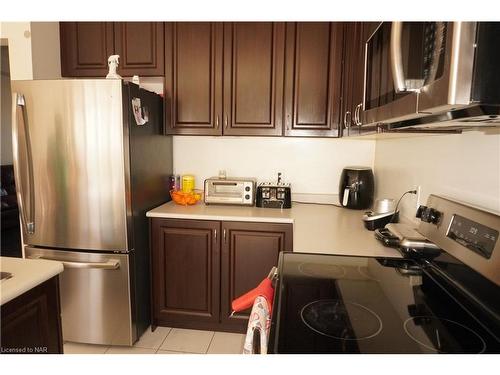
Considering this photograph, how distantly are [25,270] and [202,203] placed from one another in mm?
Answer: 1471

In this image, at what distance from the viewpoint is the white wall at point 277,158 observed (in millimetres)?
2535

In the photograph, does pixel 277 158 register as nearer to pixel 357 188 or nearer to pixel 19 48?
pixel 357 188

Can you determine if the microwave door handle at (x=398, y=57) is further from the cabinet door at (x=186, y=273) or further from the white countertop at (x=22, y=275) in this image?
the cabinet door at (x=186, y=273)

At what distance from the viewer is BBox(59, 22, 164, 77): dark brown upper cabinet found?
7.48ft

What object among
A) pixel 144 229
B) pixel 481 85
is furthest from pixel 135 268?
pixel 481 85

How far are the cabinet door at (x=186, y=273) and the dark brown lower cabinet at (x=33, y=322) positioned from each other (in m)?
1.00

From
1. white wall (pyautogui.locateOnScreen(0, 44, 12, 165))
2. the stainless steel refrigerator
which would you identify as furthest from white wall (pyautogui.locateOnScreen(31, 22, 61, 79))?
white wall (pyautogui.locateOnScreen(0, 44, 12, 165))

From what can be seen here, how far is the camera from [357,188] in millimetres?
2277

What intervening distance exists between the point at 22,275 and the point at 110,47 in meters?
1.82

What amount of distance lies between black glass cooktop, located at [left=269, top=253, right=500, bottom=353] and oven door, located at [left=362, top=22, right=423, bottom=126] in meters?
0.50

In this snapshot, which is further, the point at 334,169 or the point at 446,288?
the point at 334,169

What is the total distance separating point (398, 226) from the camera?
1469 millimetres

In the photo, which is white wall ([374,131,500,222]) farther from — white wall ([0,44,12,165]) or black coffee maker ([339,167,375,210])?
white wall ([0,44,12,165])

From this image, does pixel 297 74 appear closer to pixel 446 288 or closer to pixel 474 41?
pixel 446 288
